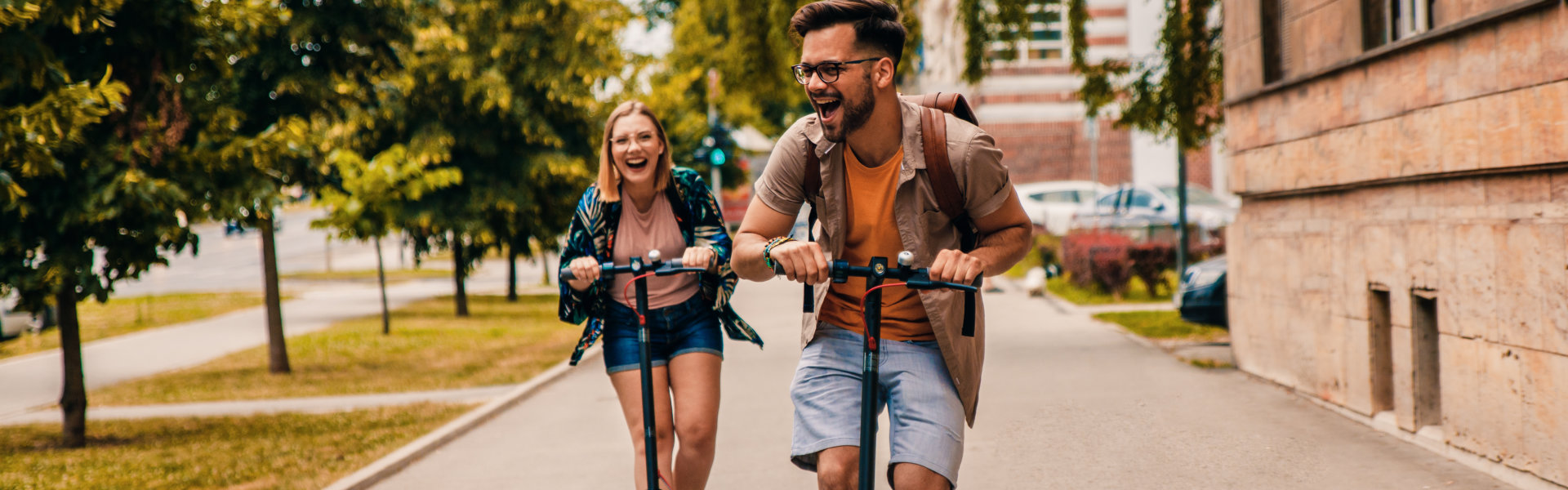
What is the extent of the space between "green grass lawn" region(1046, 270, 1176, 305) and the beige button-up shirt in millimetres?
16560

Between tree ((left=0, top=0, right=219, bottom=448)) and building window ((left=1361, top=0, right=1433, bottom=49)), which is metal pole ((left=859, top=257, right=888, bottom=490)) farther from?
tree ((left=0, top=0, right=219, bottom=448))

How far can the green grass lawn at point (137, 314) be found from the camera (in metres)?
20.2

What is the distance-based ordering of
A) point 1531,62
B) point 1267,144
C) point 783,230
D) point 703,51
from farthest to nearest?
1. point 703,51
2. point 1267,144
3. point 1531,62
4. point 783,230

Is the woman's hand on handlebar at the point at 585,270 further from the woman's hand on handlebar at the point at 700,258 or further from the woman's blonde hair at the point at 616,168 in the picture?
the woman's hand on handlebar at the point at 700,258

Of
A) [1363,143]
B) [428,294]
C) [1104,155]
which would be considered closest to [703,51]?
[428,294]

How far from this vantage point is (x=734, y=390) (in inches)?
430

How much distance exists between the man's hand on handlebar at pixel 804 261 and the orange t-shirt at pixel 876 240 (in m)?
0.35

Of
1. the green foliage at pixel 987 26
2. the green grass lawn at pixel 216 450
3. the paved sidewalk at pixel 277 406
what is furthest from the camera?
the green foliage at pixel 987 26

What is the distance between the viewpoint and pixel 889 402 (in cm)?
353

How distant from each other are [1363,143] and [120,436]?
8.74 metres

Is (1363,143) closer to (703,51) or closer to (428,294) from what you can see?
(703,51)

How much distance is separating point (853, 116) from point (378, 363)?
1270cm

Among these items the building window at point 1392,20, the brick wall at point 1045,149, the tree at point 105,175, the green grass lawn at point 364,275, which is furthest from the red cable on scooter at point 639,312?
the brick wall at point 1045,149

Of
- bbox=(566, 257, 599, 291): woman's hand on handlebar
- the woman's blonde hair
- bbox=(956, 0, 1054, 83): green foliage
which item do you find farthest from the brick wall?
bbox=(566, 257, 599, 291): woman's hand on handlebar
